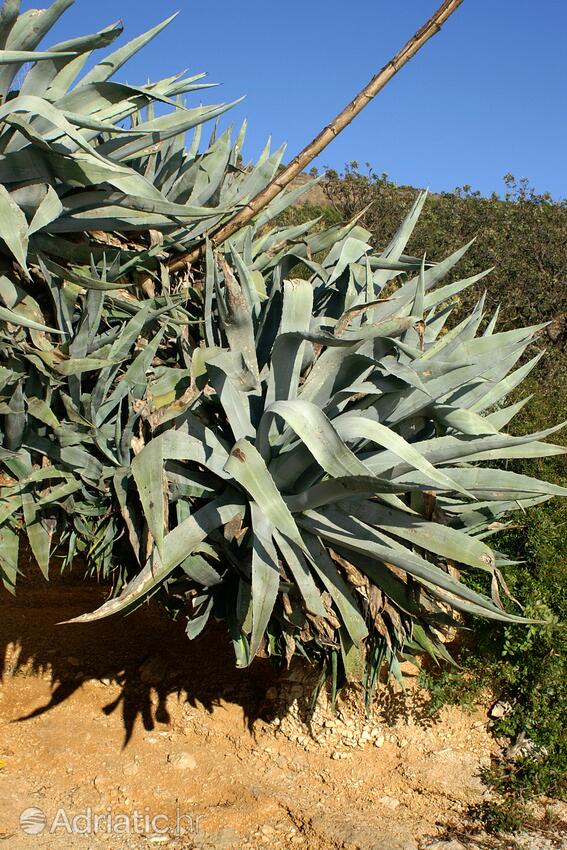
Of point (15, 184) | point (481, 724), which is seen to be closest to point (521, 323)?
point (481, 724)

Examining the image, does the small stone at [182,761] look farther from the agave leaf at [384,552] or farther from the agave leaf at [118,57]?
the agave leaf at [118,57]

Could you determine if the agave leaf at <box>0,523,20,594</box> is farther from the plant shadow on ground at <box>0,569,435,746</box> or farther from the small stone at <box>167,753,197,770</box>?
the small stone at <box>167,753,197,770</box>

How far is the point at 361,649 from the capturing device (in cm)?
311

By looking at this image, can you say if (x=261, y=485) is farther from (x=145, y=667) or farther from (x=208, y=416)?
(x=145, y=667)

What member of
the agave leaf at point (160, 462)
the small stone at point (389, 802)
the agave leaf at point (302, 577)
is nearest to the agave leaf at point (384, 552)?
the agave leaf at point (302, 577)

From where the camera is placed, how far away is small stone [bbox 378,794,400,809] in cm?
382

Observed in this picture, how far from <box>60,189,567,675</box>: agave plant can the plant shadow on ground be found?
1086mm

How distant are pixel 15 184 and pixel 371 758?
3278 mm

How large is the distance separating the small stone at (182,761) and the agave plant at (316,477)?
119 cm

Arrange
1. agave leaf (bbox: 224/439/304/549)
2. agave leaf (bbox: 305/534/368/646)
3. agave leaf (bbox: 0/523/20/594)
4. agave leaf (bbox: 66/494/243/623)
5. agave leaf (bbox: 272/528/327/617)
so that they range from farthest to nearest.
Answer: agave leaf (bbox: 0/523/20/594)
agave leaf (bbox: 305/534/368/646)
agave leaf (bbox: 272/528/327/617)
agave leaf (bbox: 66/494/243/623)
agave leaf (bbox: 224/439/304/549)

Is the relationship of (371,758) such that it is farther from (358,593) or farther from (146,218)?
(146,218)

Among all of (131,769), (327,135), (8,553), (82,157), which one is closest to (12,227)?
(82,157)

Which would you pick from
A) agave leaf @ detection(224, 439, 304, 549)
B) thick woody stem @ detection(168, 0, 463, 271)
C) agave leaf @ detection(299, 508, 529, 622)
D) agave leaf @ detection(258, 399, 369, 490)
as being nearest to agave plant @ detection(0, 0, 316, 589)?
thick woody stem @ detection(168, 0, 463, 271)

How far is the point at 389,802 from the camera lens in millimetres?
3848
